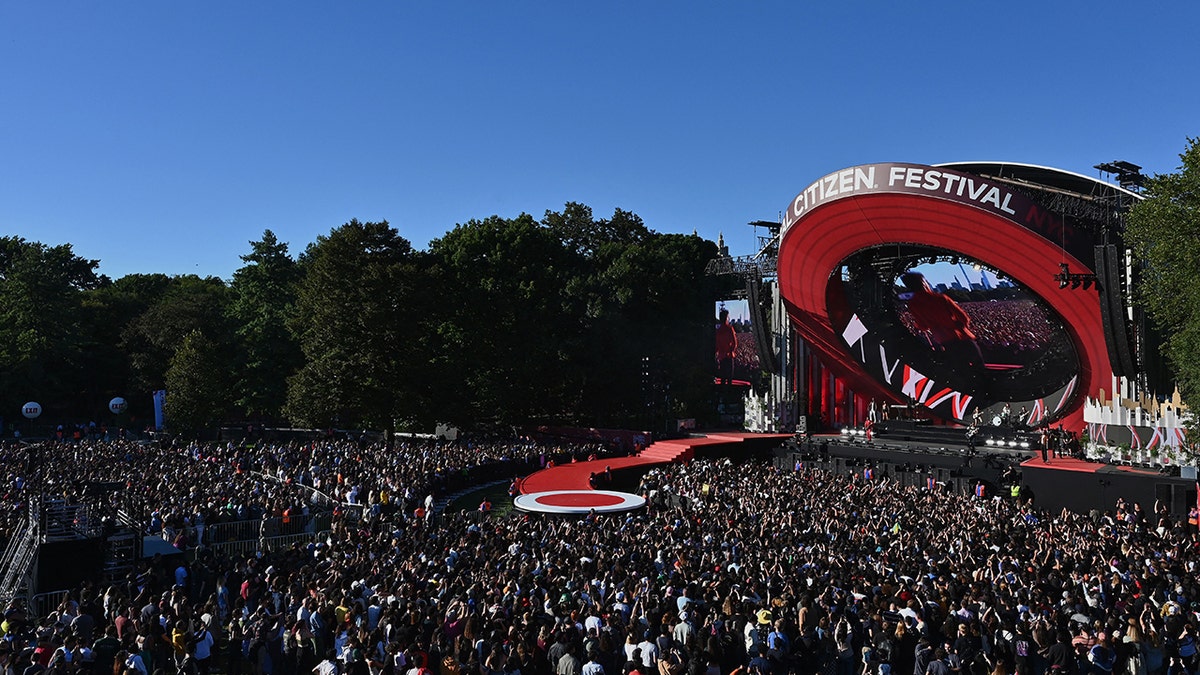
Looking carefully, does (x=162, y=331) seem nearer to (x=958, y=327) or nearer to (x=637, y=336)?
(x=637, y=336)

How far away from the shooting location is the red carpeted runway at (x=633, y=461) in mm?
29031

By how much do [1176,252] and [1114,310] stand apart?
656cm

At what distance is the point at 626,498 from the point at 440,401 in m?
17.2

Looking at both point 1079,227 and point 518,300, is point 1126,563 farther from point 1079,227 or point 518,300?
point 518,300

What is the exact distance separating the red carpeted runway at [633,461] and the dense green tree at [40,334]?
33361 millimetres

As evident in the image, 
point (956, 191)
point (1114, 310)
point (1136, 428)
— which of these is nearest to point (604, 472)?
point (956, 191)

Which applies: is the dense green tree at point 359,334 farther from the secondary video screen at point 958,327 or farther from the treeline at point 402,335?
the secondary video screen at point 958,327

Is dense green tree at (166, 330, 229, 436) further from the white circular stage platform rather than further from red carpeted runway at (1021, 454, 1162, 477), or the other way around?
red carpeted runway at (1021, 454, 1162, 477)

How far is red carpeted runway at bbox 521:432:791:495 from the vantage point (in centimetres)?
2903

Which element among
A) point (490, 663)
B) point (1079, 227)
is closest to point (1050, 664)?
point (490, 663)

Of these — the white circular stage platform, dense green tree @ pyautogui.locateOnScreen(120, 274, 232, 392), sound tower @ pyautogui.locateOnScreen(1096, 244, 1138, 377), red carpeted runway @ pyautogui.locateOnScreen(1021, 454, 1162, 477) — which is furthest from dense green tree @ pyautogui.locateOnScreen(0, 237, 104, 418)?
sound tower @ pyautogui.locateOnScreen(1096, 244, 1138, 377)

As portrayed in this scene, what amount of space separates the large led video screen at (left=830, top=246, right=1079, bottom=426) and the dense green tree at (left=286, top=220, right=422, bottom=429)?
798 inches

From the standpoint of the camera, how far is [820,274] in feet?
123

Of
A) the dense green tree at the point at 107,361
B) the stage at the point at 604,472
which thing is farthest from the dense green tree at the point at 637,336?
the dense green tree at the point at 107,361
